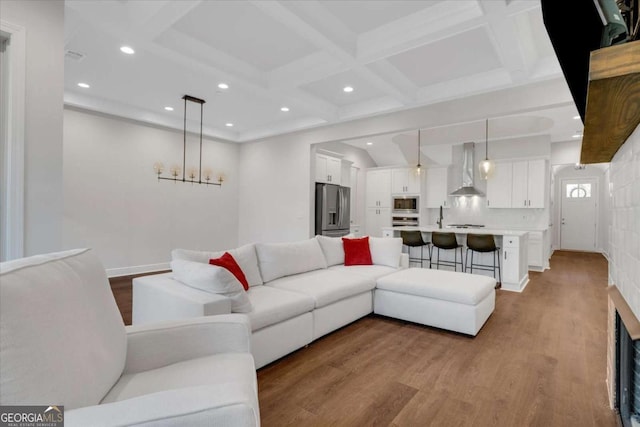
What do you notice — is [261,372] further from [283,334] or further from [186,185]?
[186,185]

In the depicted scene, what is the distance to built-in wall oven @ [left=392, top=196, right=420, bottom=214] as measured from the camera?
26.1 feet

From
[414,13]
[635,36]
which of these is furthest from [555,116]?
[635,36]

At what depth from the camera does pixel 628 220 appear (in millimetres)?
1358

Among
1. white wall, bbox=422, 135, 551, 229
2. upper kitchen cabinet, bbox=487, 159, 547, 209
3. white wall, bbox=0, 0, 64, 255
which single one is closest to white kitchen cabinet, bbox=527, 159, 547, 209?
upper kitchen cabinet, bbox=487, 159, 547, 209

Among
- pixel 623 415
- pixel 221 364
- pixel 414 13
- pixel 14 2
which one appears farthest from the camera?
pixel 414 13

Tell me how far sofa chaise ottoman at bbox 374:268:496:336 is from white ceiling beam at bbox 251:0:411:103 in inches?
91.8

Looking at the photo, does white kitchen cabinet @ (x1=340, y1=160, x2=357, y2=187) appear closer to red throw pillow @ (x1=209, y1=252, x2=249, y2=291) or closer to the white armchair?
red throw pillow @ (x1=209, y1=252, x2=249, y2=291)

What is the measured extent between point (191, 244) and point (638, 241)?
21.4 feet

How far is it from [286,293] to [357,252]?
1.65m

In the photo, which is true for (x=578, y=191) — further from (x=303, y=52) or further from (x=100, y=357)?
(x=100, y=357)

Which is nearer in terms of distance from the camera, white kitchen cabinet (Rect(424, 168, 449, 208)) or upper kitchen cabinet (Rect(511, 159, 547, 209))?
upper kitchen cabinet (Rect(511, 159, 547, 209))

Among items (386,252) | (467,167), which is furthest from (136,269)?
(467,167)

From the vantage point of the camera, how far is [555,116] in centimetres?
526

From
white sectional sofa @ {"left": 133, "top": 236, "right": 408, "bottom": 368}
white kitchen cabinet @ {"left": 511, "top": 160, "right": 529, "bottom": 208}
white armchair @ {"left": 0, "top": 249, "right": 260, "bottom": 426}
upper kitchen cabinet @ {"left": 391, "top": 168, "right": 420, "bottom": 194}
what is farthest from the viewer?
upper kitchen cabinet @ {"left": 391, "top": 168, "right": 420, "bottom": 194}
